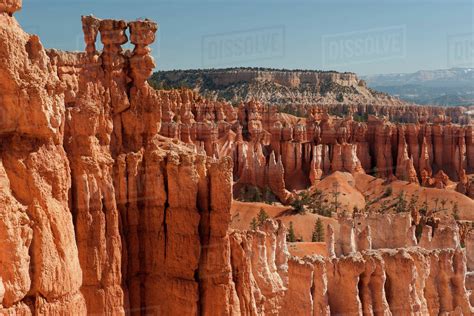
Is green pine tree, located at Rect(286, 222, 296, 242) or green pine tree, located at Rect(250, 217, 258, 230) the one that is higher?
green pine tree, located at Rect(250, 217, 258, 230)

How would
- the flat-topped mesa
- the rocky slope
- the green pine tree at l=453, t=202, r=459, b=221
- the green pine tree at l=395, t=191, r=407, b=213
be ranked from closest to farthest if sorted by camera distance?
1. the flat-topped mesa
2. the green pine tree at l=453, t=202, r=459, b=221
3. the green pine tree at l=395, t=191, r=407, b=213
4. the rocky slope

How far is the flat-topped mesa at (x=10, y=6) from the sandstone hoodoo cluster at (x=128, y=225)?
0.06 feet

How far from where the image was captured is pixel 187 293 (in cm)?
1012

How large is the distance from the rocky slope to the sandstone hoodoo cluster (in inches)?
4297

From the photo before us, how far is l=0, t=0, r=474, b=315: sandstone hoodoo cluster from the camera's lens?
→ 23.3ft

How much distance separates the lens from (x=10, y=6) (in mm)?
7492

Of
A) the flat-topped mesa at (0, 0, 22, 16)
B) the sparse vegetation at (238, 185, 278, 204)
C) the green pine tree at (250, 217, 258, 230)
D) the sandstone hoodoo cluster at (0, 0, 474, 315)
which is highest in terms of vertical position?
the flat-topped mesa at (0, 0, 22, 16)

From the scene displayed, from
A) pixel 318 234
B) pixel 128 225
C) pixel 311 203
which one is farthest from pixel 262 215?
pixel 128 225

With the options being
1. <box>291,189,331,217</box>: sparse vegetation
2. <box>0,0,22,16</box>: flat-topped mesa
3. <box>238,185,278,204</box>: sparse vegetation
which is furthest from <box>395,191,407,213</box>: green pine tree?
<box>0,0,22,16</box>: flat-topped mesa

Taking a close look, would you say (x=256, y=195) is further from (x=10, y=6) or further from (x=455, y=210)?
(x=10, y=6)

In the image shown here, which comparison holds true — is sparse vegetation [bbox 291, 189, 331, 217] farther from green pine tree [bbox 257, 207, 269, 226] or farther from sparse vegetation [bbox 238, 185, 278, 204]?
green pine tree [bbox 257, 207, 269, 226]

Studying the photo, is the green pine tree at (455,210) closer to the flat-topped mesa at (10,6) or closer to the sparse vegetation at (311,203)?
the sparse vegetation at (311,203)

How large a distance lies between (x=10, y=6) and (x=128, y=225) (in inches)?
163

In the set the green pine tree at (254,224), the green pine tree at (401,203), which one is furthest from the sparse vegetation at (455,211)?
the green pine tree at (254,224)
